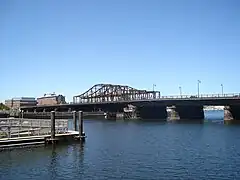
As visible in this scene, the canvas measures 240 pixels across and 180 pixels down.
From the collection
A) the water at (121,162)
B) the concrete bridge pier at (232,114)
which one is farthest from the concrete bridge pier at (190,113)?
the water at (121,162)

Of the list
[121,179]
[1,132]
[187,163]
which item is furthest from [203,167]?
[1,132]

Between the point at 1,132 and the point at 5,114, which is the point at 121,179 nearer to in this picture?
the point at 1,132

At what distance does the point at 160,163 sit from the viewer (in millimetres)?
42531

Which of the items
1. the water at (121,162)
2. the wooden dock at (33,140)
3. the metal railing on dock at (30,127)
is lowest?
the water at (121,162)

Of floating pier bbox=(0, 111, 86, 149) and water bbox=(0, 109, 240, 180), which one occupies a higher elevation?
floating pier bbox=(0, 111, 86, 149)

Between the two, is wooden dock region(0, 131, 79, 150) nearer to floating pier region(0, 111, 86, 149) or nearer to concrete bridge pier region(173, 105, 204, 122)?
floating pier region(0, 111, 86, 149)

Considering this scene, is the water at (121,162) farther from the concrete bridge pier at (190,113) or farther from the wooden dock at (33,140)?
the concrete bridge pier at (190,113)

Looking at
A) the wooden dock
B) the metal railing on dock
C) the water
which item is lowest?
the water

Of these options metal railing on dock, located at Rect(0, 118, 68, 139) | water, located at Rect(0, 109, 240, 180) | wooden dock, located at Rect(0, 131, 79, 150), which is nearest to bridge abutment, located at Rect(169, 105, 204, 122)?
metal railing on dock, located at Rect(0, 118, 68, 139)

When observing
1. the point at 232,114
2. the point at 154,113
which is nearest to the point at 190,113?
the point at 154,113

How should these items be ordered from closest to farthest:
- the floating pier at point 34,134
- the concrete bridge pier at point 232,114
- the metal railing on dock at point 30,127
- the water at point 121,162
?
the water at point 121,162 → the floating pier at point 34,134 → the metal railing on dock at point 30,127 → the concrete bridge pier at point 232,114

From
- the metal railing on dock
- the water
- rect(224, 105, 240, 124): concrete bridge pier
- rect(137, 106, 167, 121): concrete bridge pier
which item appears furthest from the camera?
rect(137, 106, 167, 121): concrete bridge pier

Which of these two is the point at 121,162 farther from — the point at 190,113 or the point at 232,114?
the point at 190,113

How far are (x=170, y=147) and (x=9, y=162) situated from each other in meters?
27.0
